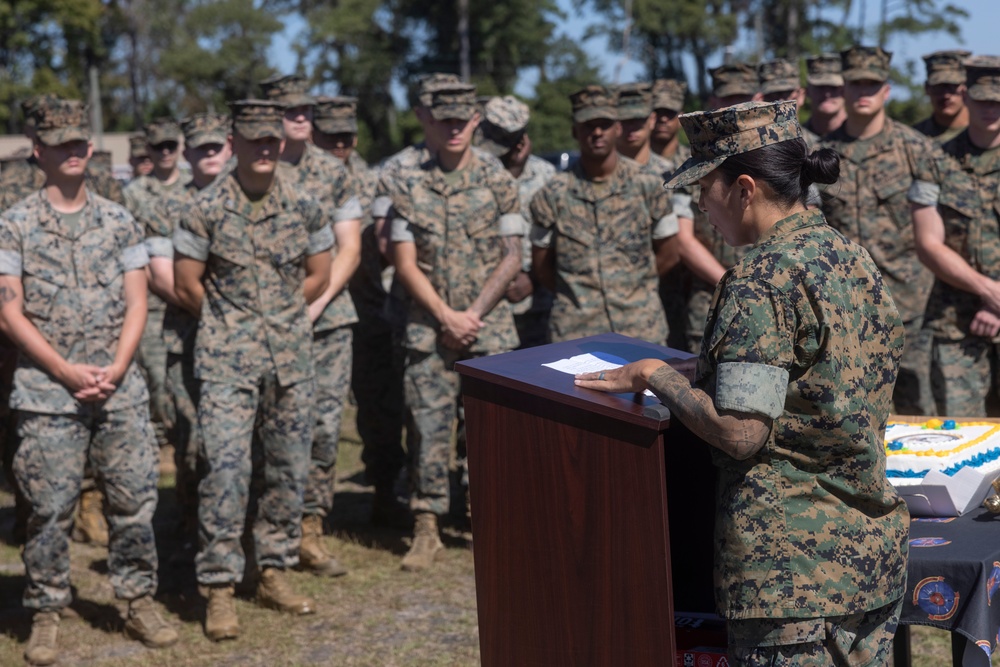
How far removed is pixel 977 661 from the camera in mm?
3092

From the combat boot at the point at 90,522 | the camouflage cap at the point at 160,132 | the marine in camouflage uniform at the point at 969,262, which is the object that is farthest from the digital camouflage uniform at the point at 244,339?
the camouflage cap at the point at 160,132

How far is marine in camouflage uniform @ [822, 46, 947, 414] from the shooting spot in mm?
6449

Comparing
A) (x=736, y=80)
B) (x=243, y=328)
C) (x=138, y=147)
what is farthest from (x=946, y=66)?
(x=138, y=147)

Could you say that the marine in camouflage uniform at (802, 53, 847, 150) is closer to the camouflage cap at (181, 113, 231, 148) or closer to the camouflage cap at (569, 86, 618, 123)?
the camouflage cap at (569, 86, 618, 123)

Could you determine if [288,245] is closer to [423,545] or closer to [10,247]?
[10,247]

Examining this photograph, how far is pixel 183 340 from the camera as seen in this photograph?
5879 millimetres

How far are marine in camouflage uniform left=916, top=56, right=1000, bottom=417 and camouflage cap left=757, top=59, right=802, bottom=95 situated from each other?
1.56m

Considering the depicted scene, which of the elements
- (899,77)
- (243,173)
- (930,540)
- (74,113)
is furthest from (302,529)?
(899,77)

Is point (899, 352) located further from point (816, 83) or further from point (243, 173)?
point (816, 83)

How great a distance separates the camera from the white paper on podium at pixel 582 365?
292 cm

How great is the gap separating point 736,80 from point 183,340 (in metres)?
3.38

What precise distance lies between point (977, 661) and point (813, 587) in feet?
2.66

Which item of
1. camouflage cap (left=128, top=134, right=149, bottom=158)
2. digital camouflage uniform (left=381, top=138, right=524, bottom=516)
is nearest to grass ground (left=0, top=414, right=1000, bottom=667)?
digital camouflage uniform (left=381, top=138, right=524, bottom=516)

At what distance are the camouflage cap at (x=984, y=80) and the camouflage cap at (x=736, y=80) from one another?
1545 mm
